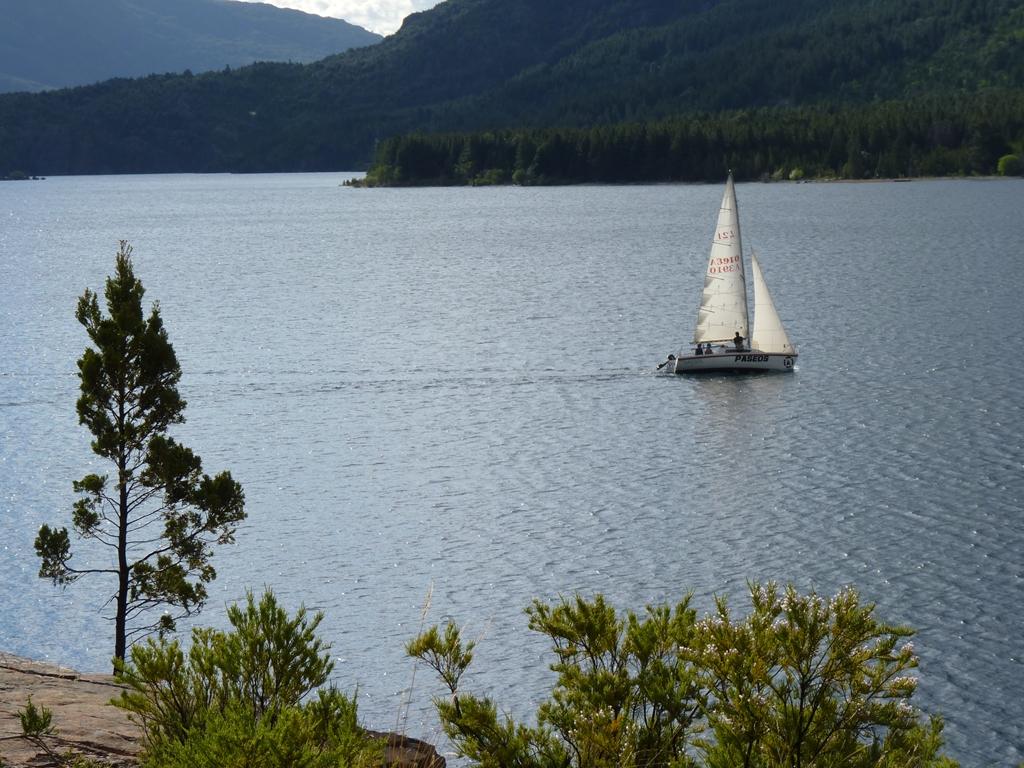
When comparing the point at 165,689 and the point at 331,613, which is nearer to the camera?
the point at 165,689

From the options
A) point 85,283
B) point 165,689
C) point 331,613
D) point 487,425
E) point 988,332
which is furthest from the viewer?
point 85,283

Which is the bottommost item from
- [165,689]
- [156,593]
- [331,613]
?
[331,613]

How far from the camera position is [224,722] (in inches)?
492

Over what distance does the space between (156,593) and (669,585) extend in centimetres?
1589

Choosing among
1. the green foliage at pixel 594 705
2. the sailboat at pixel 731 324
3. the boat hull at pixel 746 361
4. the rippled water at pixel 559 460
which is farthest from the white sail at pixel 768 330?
the green foliage at pixel 594 705

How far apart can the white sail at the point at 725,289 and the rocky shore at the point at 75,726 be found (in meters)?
52.6

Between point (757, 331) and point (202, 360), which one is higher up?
point (757, 331)

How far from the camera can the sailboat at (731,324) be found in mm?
72438

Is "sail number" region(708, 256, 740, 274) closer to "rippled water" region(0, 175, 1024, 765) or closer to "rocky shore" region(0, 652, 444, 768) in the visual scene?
"rippled water" region(0, 175, 1024, 765)

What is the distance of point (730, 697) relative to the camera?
13.3 meters

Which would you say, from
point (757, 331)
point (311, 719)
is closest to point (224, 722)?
point (311, 719)

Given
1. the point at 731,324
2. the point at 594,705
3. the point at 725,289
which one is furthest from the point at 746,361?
the point at 594,705

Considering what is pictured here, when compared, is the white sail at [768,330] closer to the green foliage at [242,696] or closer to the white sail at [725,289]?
the white sail at [725,289]

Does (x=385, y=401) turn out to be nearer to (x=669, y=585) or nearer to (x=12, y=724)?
(x=669, y=585)
